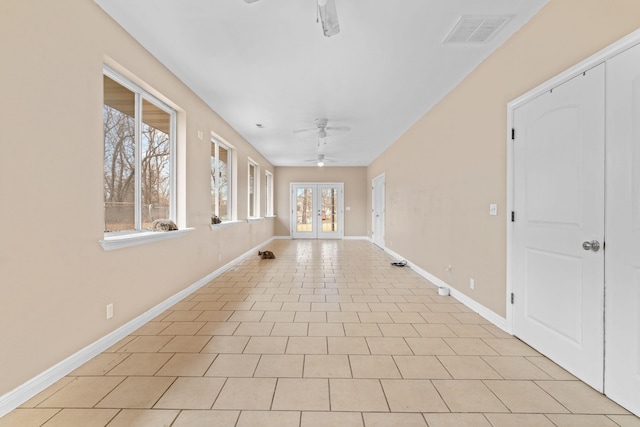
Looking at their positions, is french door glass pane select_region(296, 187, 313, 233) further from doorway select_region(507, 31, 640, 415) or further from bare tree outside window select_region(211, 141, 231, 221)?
doorway select_region(507, 31, 640, 415)

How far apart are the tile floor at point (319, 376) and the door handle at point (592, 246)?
2.85 feet

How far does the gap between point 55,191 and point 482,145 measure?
142 inches

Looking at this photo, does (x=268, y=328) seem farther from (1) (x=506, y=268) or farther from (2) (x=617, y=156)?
(2) (x=617, y=156)

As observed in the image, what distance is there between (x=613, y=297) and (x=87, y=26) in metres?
3.88

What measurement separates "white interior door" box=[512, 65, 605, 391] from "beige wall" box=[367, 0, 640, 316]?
211 mm

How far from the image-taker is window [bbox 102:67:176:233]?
2605 mm

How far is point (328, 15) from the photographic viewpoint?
75.0 inches

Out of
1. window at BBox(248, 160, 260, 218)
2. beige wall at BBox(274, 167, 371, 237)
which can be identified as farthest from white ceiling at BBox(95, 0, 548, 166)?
beige wall at BBox(274, 167, 371, 237)

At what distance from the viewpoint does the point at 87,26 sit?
7.12 feet

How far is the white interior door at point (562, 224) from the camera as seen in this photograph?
183 cm

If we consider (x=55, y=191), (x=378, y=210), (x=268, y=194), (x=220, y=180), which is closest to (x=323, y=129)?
(x=220, y=180)

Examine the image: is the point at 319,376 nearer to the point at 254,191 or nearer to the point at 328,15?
the point at 328,15

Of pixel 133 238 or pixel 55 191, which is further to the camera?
pixel 133 238

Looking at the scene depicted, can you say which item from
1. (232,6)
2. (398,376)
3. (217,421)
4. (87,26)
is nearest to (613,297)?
(398,376)
